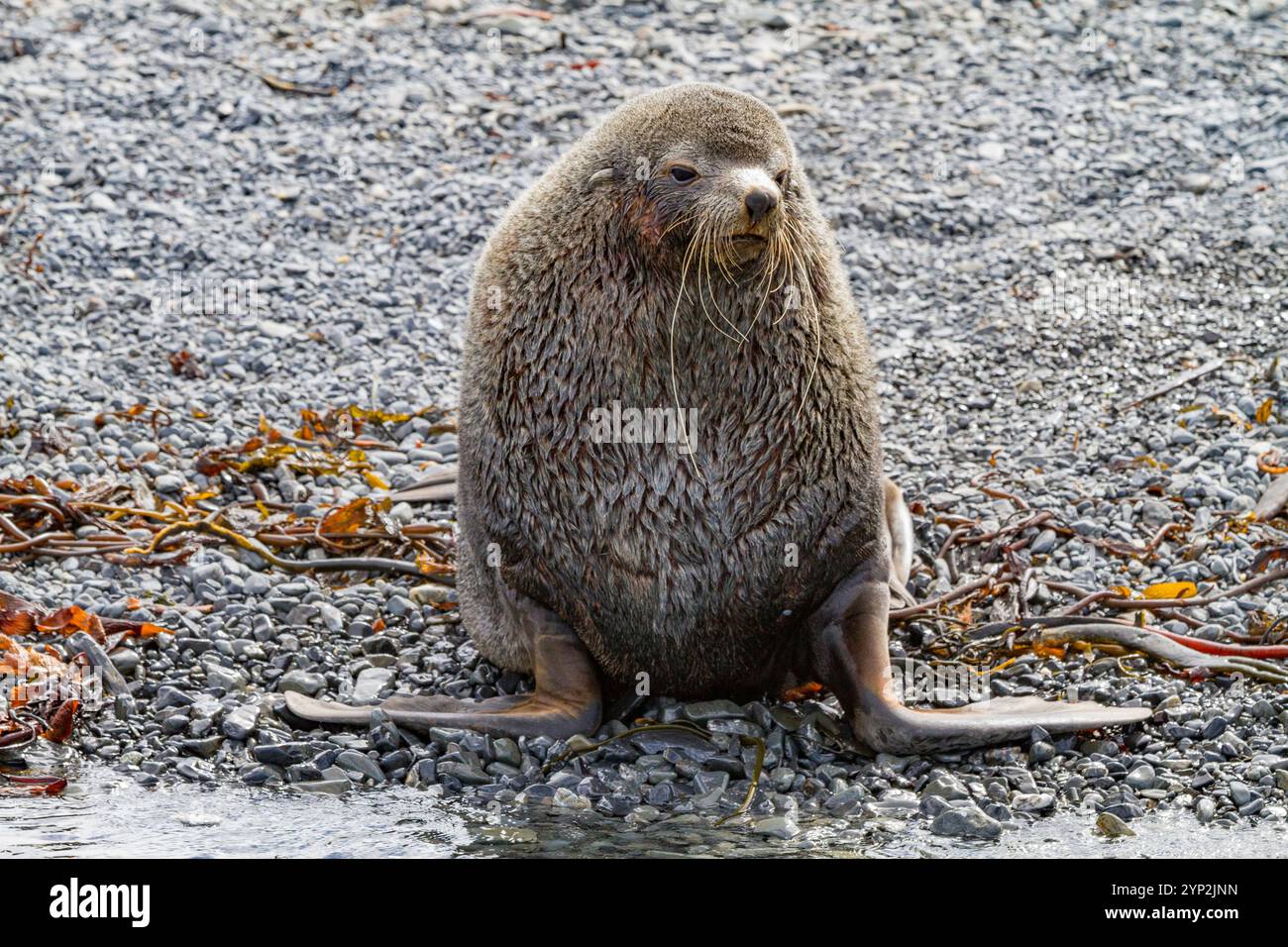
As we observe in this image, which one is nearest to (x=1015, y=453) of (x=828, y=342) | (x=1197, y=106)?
(x=828, y=342)

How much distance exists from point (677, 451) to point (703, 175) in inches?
35.0

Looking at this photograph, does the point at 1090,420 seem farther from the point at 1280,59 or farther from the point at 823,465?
the point at 1280,59

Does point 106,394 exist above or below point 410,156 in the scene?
below

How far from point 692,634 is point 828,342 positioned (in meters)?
1.07

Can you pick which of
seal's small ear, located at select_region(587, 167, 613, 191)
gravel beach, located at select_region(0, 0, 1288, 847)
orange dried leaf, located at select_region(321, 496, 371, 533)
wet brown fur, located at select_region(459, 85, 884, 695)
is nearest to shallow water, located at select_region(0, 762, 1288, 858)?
gravel beach, located at select_region(0, 0, 1288, 847)

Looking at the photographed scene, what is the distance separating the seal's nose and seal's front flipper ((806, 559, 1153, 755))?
4.39ft

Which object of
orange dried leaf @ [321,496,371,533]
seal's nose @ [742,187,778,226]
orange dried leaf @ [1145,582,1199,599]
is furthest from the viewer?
orange dried leaf @ [321,496,371,533]

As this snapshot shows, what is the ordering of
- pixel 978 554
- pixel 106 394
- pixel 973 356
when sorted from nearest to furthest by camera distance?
pixel 978 554 < pixel 106 394 < pixel 973 356

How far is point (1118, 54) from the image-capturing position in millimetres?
13078

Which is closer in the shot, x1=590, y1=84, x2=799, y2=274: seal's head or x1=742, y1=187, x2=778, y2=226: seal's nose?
x1=742, y1=187, x2=778, y2=226: seal's nose

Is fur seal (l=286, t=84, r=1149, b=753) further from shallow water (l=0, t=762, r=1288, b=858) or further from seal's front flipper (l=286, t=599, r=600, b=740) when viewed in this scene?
shallow water (l=0, t=762, r=1288, b=858)

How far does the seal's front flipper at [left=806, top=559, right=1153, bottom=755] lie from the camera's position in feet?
16.8

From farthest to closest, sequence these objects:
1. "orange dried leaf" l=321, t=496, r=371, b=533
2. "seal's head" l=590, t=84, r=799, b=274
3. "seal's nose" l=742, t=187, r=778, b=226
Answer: "orange dried leaf" l=321, t=496, r=371, b=533, "seal's head" l=590, t=84, r=799, b=274, "seal's nose" l=742, t=187, r=778, b=226

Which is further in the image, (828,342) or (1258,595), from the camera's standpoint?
(1258,595)
